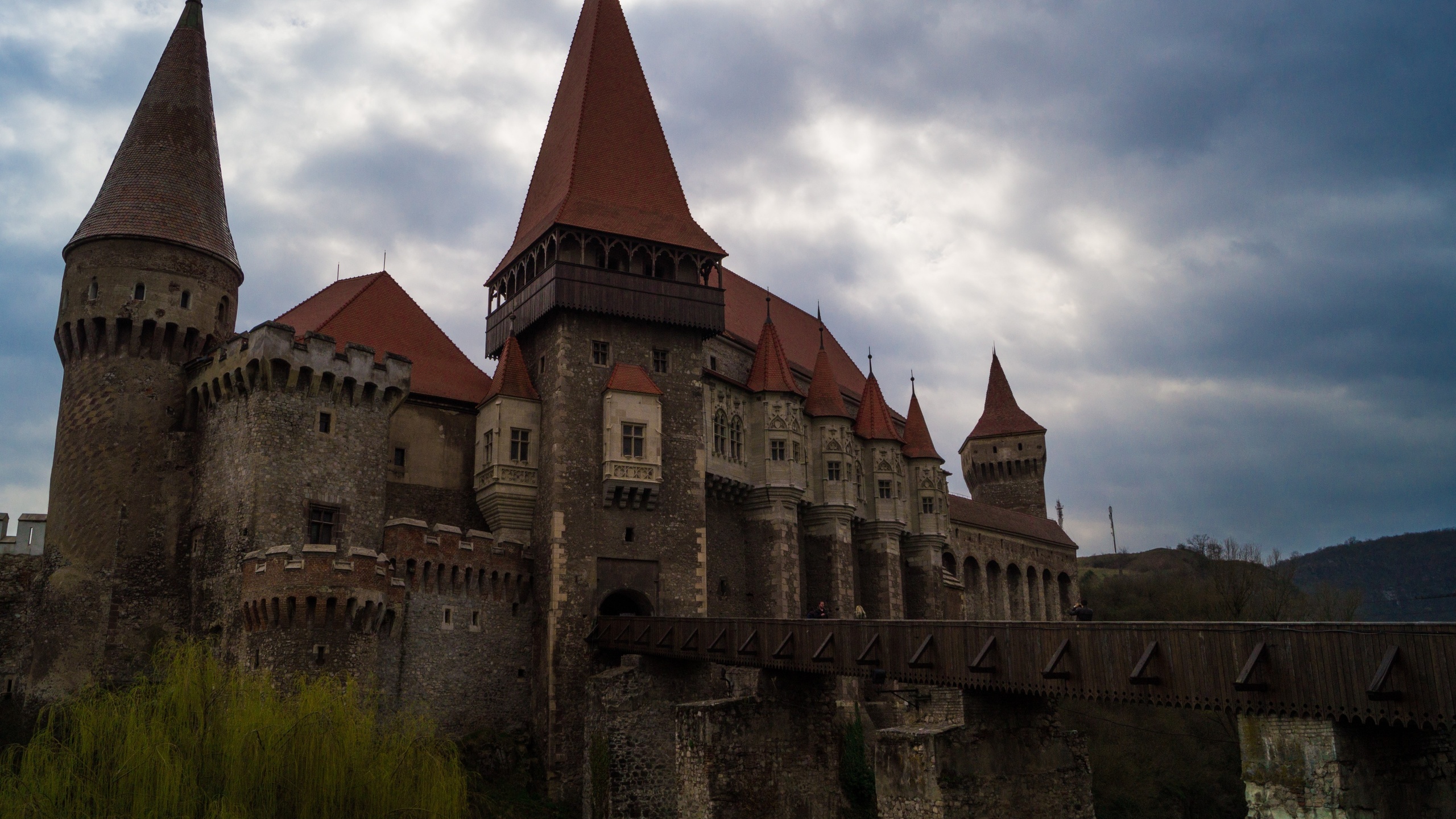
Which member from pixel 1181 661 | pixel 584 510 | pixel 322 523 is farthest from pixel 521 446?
pixel 1181 661

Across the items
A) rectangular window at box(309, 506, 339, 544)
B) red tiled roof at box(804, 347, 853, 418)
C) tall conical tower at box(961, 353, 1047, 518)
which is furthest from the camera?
tall conical tower at box(961, 353, 1047, 518)

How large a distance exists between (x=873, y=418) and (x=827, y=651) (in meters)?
20.4

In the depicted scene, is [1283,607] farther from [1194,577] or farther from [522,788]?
[522,788]

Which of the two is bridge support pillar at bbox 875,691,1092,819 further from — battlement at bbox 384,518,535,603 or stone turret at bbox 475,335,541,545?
stone turret at bbox 475,335,541,545

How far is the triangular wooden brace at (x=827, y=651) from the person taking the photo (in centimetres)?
1980

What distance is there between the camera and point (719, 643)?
23.3 metres

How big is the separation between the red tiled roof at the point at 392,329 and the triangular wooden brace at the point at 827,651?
1468cm

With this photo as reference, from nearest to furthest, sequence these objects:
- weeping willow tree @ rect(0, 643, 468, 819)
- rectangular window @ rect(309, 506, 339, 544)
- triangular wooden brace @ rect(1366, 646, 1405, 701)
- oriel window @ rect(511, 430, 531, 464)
A: triangular wooden brace @ rect(1366, 646, 1405, 701) → weeping willow tree @ rect(0, 643, 468, 819) → rectangular window @ rect(309, 506, 339, 544) → oriel window @ rect(511, 430, 531, 464)

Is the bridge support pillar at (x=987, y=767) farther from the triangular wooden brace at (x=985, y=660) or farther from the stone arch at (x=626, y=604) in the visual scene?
the stone arch at (x=626, y=604)

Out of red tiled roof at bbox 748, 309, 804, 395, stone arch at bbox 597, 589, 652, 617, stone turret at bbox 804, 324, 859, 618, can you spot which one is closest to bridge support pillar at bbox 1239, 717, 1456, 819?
stone arch at bbox 597, 589, 652, 617

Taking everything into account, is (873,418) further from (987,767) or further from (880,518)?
(987,767)

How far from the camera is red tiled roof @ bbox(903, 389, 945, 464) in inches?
1647

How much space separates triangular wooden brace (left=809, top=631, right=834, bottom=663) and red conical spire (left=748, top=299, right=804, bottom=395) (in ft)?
51.9

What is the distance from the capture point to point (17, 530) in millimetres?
26641
